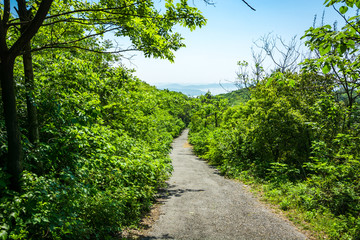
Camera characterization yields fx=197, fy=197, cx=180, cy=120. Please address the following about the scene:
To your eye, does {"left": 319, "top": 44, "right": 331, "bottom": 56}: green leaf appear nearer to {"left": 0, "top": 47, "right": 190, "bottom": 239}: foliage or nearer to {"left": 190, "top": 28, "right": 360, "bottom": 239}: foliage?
{"left": 190, "top": 28, "right": 360, "bottom": 239}: foliage

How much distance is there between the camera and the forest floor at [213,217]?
Result: 551cm

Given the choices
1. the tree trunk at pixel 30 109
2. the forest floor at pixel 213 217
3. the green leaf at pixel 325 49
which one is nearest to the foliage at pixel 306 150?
the green leaf at pixel 325 49

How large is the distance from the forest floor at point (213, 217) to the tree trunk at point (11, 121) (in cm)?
342

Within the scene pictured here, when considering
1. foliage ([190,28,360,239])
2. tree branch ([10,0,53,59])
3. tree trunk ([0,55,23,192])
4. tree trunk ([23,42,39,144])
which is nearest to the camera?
tree branch ([10,0,53,59])

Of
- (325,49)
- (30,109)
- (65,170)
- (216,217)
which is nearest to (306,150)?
(216,217)

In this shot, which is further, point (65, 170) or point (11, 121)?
point (65, 170)

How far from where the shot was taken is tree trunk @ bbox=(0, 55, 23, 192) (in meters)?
2.65

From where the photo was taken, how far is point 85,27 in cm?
494

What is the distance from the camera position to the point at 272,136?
444 inches

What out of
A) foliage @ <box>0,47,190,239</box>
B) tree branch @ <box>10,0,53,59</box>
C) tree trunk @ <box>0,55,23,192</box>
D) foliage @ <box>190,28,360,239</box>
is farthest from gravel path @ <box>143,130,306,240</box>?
tree branch @ <box>10,0,53,59</box>

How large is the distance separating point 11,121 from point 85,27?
10.5 ft

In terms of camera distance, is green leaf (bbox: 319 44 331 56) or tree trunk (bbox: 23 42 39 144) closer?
green leaf (bbox: 319 44 331 56)

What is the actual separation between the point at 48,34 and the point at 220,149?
44.1ft

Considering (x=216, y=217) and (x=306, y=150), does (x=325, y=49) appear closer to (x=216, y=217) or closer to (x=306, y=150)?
(x=216, y=217)
